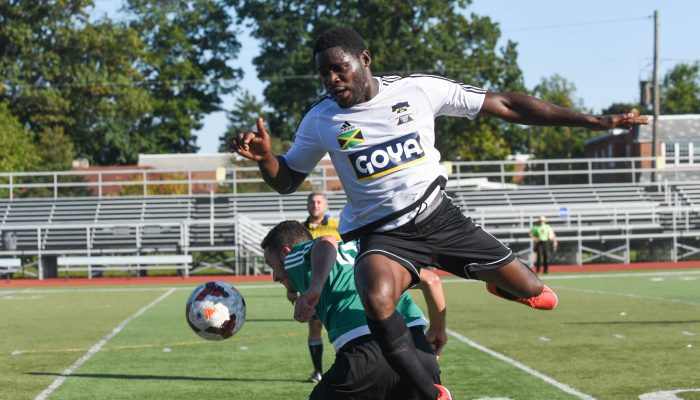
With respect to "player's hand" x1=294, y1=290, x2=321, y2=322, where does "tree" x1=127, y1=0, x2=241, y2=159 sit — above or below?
above

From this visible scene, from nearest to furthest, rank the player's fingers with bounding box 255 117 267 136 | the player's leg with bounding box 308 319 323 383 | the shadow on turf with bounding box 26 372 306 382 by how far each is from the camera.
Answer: the player's fingers with bounding box 255 117 267 136, the player's leg with bounding box 308 319 323 383, the shadow on turf with bounding box 26 372 306 382

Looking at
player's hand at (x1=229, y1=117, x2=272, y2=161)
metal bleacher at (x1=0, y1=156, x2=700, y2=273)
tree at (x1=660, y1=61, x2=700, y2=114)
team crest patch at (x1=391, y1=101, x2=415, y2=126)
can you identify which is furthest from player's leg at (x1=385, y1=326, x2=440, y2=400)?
tree at (x1=660, y1=61, x2=700, y2=114)

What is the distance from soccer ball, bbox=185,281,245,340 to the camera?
6.53 metres

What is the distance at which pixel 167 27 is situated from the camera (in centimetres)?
7269

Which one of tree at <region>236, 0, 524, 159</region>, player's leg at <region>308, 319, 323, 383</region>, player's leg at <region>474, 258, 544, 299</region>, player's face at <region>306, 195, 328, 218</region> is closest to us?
player's leg at <region>474, 258, 544, 299</region>

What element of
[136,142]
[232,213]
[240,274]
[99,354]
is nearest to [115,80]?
[136,142]

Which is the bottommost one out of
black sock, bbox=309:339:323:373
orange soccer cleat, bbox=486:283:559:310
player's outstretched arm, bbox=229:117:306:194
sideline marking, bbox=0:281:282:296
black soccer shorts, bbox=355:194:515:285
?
sideline marking, bbox=0:281:282:296

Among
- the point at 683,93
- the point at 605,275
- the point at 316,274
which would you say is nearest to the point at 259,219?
the point at 605,275

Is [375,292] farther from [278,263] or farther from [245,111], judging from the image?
[245,111]

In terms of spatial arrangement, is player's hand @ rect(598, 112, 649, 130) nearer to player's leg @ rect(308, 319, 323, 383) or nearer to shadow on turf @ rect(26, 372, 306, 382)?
player's leg @ rect(308, 319, 323, 383)

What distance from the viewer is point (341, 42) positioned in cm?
571

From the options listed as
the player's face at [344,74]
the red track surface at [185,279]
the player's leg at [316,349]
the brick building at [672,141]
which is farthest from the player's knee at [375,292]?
the brick building at [672,141]

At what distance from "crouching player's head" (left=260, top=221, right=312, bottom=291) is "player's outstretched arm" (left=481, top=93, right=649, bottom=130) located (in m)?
1.29

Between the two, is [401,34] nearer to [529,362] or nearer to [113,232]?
[113,232]
